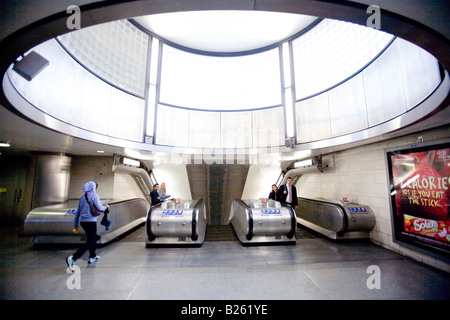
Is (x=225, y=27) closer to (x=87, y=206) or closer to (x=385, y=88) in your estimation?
(x=385, y=88)

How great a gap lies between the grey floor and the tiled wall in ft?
1.48

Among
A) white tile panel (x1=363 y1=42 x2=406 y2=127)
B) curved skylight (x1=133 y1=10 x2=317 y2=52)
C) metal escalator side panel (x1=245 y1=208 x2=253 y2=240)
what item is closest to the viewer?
white tile panel (x1=363 y1=42 x2=406 y2=127)

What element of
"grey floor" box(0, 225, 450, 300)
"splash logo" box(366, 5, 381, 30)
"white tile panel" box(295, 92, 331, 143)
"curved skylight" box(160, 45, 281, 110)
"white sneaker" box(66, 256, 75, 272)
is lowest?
"grey floor" box(0, 225, 450, 300)

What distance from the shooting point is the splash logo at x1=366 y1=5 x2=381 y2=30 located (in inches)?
62.0

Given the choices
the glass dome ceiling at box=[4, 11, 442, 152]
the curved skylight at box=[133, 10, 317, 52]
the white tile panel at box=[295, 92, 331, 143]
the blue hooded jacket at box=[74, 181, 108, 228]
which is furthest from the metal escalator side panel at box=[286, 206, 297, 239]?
the curved skylight at box=[133, 10, 317, 52]

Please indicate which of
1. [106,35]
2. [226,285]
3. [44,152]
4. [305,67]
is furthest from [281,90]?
Result: [44,152]

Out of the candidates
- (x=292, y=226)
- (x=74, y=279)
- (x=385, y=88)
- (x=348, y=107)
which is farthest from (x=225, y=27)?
(x=74, y=279)

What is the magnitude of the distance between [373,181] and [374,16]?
5256mm

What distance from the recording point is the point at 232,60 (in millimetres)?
8227

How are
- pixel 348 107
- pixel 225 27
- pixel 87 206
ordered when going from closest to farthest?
pixel 87 206 < pixel 348 107 < pixel 225 27

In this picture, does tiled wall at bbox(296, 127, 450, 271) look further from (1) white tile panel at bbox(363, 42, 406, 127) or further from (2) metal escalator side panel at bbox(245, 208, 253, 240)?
(2) metal escalator side panel at bbox(245, 208, 253, 240)

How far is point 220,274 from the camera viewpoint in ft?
11.9

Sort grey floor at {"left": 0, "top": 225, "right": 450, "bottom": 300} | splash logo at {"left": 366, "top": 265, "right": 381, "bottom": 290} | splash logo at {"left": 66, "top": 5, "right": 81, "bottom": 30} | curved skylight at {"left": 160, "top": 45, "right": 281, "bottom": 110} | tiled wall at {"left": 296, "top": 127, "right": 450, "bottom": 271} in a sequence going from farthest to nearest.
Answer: curved skylight at {"left": 160, "top": 45, "right": 281, "bottom": 110}, tiled wall at {"left": 296, "top": 127, "right": 450, "bottom": 271}, splash logo at {"left": 366, "top": 265, "right": 381, "bottom": 290}, grey floor at {"left": 0, "top": 225, "right": 450, "bottom": 300}, splash logo at {"left": 66, "top": 5, "right": 81, "bottom": 30}

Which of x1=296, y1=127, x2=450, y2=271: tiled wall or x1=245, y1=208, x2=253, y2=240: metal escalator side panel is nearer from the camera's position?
x1=296, y1=127, x2=450, y2=271: tiled wall
